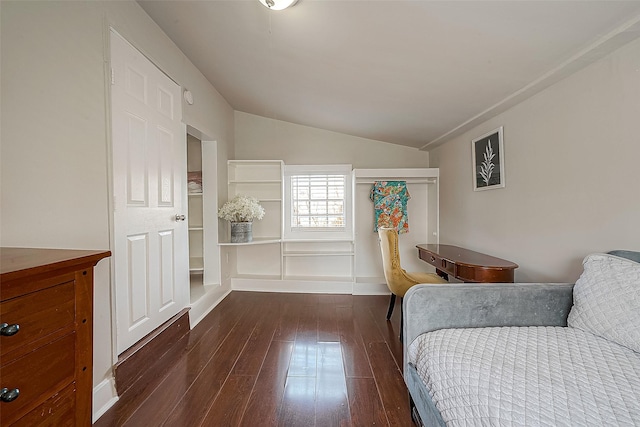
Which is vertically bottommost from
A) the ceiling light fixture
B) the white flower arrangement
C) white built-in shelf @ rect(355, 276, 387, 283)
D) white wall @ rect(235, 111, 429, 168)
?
white built-in shelf @ rect(355, 276, 387, 283)

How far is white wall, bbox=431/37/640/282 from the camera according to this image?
1285 millimetres

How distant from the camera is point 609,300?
1111 millimetres

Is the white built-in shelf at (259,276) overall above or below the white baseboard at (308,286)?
above

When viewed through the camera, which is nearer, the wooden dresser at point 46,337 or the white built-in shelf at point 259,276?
the wooden dresser at point 46,337

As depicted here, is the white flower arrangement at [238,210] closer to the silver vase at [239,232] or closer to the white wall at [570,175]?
the silver vase at [239,232]

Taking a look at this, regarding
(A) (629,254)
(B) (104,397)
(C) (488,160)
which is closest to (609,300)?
(A) (629,254)

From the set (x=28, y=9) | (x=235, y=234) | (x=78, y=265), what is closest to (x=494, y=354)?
(x=78, y=265)

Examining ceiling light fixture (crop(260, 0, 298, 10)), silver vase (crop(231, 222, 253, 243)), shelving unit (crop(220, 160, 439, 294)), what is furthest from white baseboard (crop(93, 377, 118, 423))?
ceiling light fixture (crop(260, 0, 298, 10))

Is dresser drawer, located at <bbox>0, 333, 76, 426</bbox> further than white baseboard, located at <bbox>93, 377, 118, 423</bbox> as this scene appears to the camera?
No

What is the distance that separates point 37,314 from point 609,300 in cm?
214

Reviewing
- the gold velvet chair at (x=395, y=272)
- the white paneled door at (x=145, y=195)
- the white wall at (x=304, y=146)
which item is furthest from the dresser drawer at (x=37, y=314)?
the white wall at (x=304, y=146)

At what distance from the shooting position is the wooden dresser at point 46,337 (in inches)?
26.2

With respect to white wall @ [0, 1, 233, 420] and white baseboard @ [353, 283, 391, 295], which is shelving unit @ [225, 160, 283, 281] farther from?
white wall @ [0, 1, 233, 420]

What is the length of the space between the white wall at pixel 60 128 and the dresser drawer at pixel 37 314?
554mm
